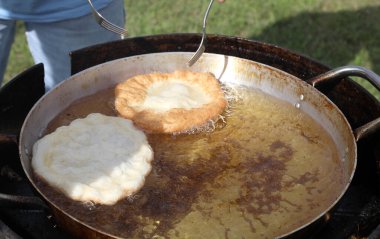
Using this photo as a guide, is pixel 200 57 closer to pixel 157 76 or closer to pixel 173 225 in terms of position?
pixel 157 76

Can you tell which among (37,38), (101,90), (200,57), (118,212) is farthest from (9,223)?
(37,38)

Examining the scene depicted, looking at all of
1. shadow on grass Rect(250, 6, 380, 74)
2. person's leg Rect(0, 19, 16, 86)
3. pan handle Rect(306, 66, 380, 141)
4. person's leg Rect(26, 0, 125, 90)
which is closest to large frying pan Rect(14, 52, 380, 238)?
pan handle Rect(306, 66, 380, 141)

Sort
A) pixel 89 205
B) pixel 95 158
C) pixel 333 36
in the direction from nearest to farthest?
pixel 89 205
pixel 95 158
pixel 333 36

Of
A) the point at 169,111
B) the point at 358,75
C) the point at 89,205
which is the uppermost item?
the point at 358,75

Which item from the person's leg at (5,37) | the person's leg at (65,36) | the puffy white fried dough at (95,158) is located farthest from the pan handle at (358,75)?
the person's leg at (5,37)

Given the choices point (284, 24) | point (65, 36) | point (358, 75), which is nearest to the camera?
point (358, 75)

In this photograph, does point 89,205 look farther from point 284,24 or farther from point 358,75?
point 284,24

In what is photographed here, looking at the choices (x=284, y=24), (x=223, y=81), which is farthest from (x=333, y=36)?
(x=223, y=81)
